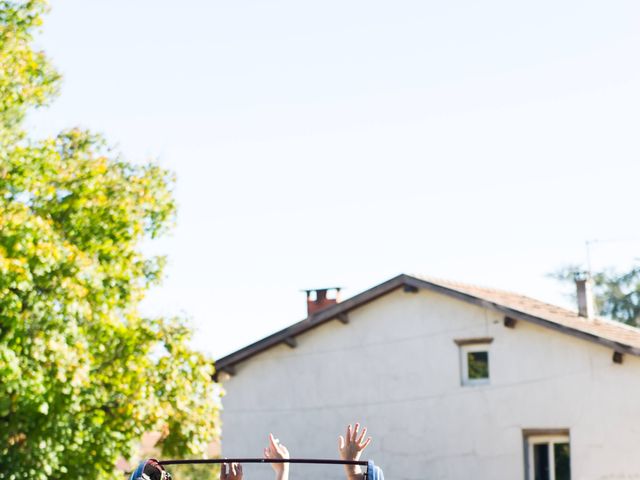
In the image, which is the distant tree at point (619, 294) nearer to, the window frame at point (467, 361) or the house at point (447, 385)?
the house at point (447, 385)

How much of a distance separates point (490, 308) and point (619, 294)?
97.2 feet

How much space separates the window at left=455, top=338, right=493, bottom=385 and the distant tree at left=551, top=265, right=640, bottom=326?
2850cm

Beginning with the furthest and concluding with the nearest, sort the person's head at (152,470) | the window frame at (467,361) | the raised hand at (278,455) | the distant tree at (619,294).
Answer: the distant tree at (619,294), the window frame at (467,361), the raised hand at (278,455), the person's head at (152,470)

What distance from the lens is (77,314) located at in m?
19.6

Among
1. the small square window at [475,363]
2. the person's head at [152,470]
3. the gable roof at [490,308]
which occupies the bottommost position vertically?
the person's head at [152,470]

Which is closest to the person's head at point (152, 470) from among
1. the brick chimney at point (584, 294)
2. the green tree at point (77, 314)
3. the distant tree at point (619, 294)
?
the green tree at point (77, 314)

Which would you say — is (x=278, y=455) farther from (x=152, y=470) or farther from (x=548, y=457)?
(x=548, y=457)

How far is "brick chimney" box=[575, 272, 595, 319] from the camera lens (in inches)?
1001

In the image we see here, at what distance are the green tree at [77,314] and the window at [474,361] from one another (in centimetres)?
544

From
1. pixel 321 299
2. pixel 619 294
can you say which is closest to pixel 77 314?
pixel 321 299

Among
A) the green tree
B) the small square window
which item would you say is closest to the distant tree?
the small square window

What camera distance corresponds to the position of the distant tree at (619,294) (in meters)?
50.9

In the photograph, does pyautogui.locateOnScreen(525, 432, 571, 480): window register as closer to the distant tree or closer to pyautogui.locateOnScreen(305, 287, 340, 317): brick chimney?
pyautogui.locateOnScreen(305, 287, 340, 317): brick chimney

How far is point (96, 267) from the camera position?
20.0 metres
